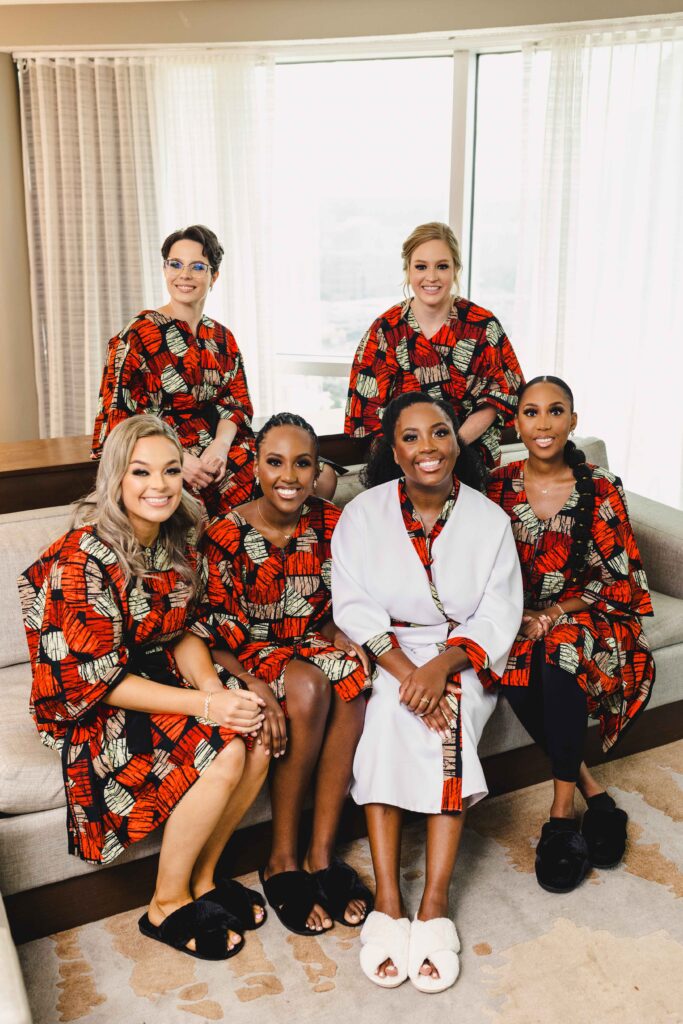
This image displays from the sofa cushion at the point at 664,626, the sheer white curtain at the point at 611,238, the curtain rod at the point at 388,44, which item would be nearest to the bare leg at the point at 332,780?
the sofa cushion at the point at 664,626

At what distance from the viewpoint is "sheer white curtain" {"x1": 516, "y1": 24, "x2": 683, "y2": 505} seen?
4191mm

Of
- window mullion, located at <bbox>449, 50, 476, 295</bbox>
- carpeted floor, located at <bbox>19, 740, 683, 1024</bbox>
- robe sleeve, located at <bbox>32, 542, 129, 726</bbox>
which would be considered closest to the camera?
carpeted floor, located at <bbox>19, 740, 683, 1024</bbox>

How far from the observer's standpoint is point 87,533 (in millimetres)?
2100

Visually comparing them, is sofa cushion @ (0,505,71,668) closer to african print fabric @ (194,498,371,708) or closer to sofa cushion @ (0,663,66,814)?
sofa cushion @ (0,663,66,814)

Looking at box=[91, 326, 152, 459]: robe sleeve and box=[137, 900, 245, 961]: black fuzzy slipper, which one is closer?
box=[137, 900, 245, 961]: black fuzzy slipper

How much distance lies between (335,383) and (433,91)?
1509mm

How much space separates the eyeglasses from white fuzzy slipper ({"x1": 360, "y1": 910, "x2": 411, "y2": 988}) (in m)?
1.81

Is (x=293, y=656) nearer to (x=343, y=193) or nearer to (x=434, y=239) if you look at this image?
(x=434, y=239)

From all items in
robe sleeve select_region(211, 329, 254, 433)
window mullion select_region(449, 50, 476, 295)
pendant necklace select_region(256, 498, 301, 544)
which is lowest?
pendant necklace select_region(256, 498, 301, 544)

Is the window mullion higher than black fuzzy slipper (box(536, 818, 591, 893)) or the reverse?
higher

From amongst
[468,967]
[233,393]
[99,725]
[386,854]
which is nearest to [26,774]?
[99,725]

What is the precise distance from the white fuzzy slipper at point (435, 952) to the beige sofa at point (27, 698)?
0.48 m

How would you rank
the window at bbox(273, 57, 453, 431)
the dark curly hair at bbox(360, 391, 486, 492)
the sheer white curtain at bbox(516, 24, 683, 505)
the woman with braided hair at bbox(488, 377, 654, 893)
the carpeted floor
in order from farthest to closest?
the window at bbox(273, 57, 453, 431)
the sheer white curtain at bbox(516, 24, 683, 505)
the dark curly hair at bbox(360, 391, 486, 492)
the woman with braided hair at bbox(488, 377, 654, 893)
the carpeted floor

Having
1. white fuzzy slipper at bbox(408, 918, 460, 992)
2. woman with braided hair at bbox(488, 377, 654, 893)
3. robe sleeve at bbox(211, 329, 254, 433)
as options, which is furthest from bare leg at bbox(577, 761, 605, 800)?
robe sleeve at bbox(211, 329, 254, 433)
